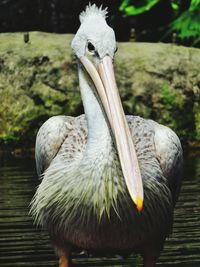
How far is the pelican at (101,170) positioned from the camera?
634 centimetres

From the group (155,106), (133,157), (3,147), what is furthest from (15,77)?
(133,157)

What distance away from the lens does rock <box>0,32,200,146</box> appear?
14688mm

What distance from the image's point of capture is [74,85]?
14.9 metres

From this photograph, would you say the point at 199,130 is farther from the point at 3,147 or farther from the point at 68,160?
the point at 68,160

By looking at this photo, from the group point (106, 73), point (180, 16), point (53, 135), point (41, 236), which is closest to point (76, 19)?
point (180, 16)

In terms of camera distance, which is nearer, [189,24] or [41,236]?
[41,236]

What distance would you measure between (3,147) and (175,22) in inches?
207

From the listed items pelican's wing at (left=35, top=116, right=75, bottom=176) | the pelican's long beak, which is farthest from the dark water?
the pelican's long beak

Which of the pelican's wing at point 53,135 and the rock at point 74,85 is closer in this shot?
the pelican's wing at point 53,135

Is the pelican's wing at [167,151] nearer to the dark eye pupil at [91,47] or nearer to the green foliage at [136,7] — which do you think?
the dark eye pupil at [91,47]

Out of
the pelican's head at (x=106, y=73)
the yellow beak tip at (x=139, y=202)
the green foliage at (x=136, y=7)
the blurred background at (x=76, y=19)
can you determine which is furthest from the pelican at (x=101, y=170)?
the blurred background at (x=76, y=19)

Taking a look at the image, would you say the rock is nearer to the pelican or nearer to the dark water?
the dark water

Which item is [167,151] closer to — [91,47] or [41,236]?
[91,47]

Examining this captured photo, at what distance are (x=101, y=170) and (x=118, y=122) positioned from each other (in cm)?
47
